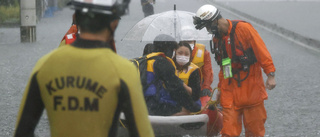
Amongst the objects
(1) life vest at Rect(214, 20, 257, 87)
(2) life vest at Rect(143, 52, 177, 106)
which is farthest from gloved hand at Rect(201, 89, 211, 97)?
(1) life vest at Rect(214, 20, 257, 87)

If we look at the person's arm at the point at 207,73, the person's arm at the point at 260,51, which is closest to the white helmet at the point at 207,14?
the person's arm at the point at 260,51

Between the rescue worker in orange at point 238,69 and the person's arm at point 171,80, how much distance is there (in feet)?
1.47

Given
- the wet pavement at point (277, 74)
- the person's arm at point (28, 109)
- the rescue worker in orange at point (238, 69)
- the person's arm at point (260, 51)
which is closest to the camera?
the person's arm at point (28, 109)

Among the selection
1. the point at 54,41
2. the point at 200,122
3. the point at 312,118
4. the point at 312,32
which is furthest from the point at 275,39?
the point at 200,122

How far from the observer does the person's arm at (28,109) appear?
9.16 feet

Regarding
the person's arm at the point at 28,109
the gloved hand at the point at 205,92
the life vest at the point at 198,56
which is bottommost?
the gloved hand at the point at 205,92

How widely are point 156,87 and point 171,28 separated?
1436mm

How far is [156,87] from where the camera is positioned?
20.5 ft

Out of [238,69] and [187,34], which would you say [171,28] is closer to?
[187,34]

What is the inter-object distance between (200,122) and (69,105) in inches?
148

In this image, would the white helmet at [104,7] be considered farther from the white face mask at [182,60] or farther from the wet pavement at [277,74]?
the wet pavement at [277,74]

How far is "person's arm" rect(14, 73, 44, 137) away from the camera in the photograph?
2.79 m

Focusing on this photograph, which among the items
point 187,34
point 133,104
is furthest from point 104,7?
point 187,34

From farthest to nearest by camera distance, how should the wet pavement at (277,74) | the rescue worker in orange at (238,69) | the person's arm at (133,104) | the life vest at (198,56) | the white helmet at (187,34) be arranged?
the wet pavement at (277,74) < the life vest at (198,56) < the white helmet at (187,34) < the rescue worker in orange at (238,69) < the person's arm at (133,104)
